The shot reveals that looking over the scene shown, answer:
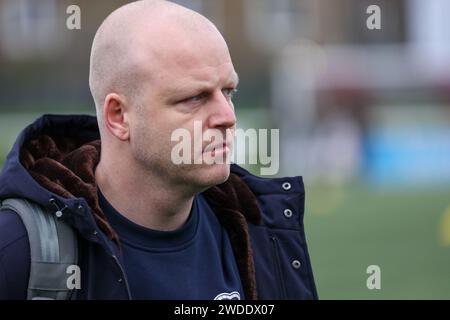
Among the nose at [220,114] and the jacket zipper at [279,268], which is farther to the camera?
the jacket zipper at [279,268]

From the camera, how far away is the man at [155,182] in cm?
292

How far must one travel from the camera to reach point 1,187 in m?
2.88

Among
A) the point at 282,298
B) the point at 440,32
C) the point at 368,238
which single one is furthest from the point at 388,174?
the point at 282,298

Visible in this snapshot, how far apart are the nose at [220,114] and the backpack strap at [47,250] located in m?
0.54

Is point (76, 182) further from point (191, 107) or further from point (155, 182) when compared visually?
point (191, 107)

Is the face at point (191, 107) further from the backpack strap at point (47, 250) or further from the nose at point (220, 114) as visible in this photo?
the backpack strap at point (47, 250)

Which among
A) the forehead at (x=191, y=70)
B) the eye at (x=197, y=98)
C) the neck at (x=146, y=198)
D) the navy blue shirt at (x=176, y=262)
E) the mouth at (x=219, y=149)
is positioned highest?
the forehead at (x=191, y=70)

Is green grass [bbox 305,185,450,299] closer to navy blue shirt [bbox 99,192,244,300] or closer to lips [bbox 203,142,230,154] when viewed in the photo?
navy blue shirt [bbox 99,192,244,300]

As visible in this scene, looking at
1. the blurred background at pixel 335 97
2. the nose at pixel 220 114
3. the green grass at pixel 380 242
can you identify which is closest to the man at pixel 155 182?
the nose at pixel 220 114

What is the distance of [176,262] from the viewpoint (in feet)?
10.1

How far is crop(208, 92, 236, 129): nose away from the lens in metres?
3.04

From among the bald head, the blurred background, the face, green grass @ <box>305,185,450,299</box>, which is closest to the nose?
the face
